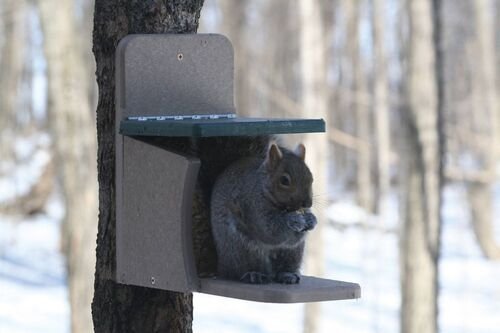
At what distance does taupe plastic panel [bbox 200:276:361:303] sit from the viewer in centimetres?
265

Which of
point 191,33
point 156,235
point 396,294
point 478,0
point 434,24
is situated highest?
point 478,0

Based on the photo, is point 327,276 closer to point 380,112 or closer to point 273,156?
point 380,112

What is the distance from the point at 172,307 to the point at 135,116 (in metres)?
0.66

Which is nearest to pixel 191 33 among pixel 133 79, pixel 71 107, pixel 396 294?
pixel 133 79

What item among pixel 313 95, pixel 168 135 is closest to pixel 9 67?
pixel 313 95

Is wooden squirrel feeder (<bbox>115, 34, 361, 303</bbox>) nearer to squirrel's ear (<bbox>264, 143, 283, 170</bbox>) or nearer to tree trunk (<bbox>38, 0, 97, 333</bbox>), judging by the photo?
squirrel's ear (<bbox>264, 143, 283, 170</bbox>)

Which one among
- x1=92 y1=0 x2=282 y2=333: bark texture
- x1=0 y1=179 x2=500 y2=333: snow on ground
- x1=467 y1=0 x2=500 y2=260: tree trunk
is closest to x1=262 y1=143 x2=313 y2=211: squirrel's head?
x1=92 y1=0 x2=282 y2=333: bark texture

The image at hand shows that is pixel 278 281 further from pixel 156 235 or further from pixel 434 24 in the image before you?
pixel 434 24

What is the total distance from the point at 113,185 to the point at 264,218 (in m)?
0.66

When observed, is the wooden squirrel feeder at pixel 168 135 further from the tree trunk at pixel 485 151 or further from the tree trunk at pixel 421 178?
the tree trunk at pixel 485 151

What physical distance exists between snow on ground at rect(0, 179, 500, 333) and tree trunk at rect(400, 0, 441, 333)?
3.21 meters

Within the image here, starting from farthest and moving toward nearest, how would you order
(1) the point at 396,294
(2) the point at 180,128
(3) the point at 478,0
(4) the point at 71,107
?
(3) the point at 478,0, (1) the point at 396,294, (4) the point at 71,107, (2) the point at 180,128

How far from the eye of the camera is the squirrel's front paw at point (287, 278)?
2909mm

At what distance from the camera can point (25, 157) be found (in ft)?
64.7
